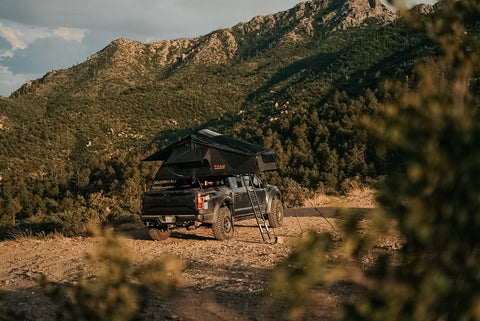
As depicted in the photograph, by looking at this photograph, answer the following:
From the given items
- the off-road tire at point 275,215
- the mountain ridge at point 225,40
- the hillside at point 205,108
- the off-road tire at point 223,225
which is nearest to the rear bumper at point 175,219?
the off-road tire at point 223,225

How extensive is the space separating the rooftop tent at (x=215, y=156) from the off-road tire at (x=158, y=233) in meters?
1.54

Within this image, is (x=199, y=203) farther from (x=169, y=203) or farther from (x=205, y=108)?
(x=205, y=108)

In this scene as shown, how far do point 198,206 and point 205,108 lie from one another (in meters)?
51.8

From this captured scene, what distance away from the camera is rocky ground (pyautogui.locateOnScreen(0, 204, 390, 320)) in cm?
471

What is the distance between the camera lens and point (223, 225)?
31.8 ft

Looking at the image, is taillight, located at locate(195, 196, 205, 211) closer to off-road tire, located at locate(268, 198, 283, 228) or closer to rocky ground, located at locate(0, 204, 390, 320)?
rocky ground, located at locate(0, 204, 390, 320)

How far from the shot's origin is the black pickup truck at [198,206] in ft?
30.3

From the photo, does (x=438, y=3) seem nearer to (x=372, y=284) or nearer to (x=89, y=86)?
(x=372, y=284)

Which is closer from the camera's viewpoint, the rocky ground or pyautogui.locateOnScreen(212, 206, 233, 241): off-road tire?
the rocky ground

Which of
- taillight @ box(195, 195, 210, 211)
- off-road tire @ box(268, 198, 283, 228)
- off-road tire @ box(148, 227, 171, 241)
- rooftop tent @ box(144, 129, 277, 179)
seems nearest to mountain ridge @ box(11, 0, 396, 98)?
off-road tire @ box(268, 198, 283, 228)

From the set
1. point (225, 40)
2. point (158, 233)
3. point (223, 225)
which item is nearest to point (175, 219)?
point (158, 233)

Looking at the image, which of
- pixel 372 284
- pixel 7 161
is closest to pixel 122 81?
pixel 7 161

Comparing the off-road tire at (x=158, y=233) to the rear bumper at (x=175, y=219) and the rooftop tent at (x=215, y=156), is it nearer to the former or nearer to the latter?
the rear bumper at (x=175, y=219)

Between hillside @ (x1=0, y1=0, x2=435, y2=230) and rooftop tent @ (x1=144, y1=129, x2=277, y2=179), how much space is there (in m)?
2.70
